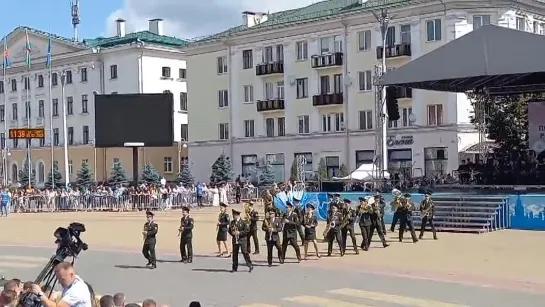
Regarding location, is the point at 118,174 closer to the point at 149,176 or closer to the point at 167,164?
the point at 149,176

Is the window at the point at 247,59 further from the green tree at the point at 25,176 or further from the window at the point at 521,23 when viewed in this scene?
the green tree at the point at 25,176

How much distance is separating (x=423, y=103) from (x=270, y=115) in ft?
46.1

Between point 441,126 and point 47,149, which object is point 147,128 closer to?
point 441,126

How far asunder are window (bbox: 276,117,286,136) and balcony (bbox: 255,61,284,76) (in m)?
3.76

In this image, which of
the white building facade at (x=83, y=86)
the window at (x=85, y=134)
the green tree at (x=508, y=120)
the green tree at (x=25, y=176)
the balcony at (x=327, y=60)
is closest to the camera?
the green tree at (x=508, y=120)

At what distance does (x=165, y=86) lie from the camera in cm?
7738

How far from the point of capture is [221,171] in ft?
213

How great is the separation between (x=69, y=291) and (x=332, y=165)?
174ft

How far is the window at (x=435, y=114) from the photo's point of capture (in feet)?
184

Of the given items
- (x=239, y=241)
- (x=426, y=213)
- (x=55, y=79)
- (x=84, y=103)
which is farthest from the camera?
(x=55, y=79)

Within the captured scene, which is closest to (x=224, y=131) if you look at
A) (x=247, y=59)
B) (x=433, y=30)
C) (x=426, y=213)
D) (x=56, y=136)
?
(x=247, y=59)

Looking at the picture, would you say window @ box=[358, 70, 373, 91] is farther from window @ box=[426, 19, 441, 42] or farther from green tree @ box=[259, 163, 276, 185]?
green tree @ box=[259, 163, 276, 185]

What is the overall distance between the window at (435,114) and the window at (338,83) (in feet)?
25.0

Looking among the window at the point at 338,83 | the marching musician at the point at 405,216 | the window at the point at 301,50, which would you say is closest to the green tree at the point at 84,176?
the window at the point at 301,50
